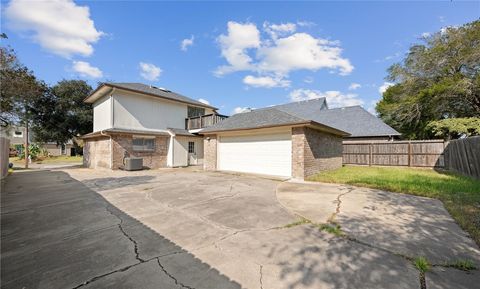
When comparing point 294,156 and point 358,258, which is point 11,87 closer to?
point 294,156

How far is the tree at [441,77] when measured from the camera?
16.0 metres

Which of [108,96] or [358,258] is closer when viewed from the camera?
[358,258]

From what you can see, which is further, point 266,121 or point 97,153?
point 97,153

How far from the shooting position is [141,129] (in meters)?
15.4

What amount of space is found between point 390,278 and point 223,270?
1932mm

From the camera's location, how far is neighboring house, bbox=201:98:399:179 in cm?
937

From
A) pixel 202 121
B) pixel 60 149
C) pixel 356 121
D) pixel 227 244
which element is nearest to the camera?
pixel 227 244

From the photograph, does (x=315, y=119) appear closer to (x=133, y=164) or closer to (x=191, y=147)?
(x=191, y=147)

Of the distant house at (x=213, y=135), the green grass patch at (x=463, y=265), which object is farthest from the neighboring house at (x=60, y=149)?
the green grass patch at (x=463, y=265)

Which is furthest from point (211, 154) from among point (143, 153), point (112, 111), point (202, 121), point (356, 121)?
point (356, 121)

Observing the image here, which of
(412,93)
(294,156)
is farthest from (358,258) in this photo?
(412,93)

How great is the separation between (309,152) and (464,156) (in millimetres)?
7338

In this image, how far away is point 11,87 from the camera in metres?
12.0

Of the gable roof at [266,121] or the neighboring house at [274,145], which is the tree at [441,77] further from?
the gable roof at [266,121]
